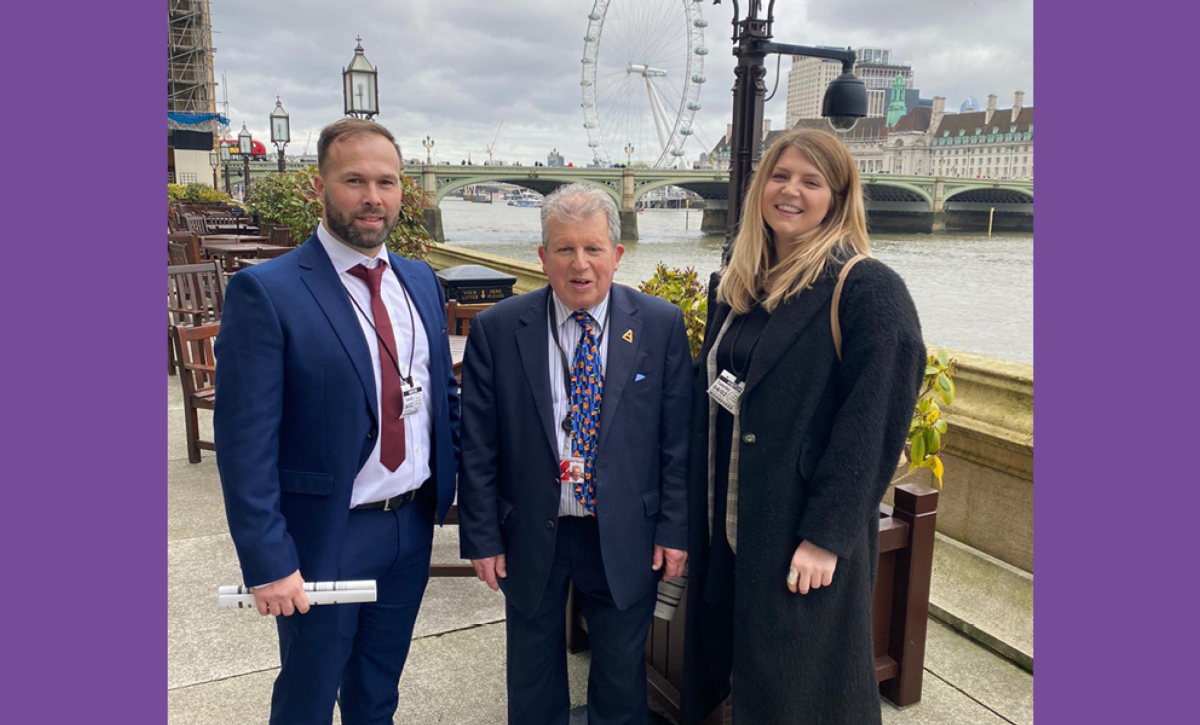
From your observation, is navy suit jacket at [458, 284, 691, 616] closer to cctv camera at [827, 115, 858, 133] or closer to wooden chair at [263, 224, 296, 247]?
cctv camera at [827, 115, 858, 133]

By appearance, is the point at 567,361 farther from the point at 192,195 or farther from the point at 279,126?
the point at 192,195

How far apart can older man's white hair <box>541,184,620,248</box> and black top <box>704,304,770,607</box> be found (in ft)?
1.25

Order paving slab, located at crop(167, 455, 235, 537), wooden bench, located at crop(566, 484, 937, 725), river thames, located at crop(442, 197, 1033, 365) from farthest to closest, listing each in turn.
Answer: river thames, located at crop(442, 197, 1033, 365)
paving slab, located at crop(167, 455, 235, 537)
wooden bench, located at crop(566, 484, 937, 725)

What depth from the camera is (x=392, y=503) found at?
1.99 metres

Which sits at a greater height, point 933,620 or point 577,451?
point 577,451

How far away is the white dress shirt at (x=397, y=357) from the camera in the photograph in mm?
1940

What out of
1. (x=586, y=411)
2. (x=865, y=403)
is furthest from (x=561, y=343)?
(x=865, y=403)

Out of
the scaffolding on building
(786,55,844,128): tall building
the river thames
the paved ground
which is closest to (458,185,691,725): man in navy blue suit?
the paved ground

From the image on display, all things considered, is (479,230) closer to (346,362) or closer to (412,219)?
(412,219)

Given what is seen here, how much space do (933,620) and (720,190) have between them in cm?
4721

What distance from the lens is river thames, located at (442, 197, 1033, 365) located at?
15734 mm

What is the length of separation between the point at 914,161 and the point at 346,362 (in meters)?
101

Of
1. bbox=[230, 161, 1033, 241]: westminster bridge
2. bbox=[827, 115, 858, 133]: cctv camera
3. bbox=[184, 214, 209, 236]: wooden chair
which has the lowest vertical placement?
bbox=[184, 214, 209, 236]: wooden chair

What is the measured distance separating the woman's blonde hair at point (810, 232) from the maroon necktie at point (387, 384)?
856mm
